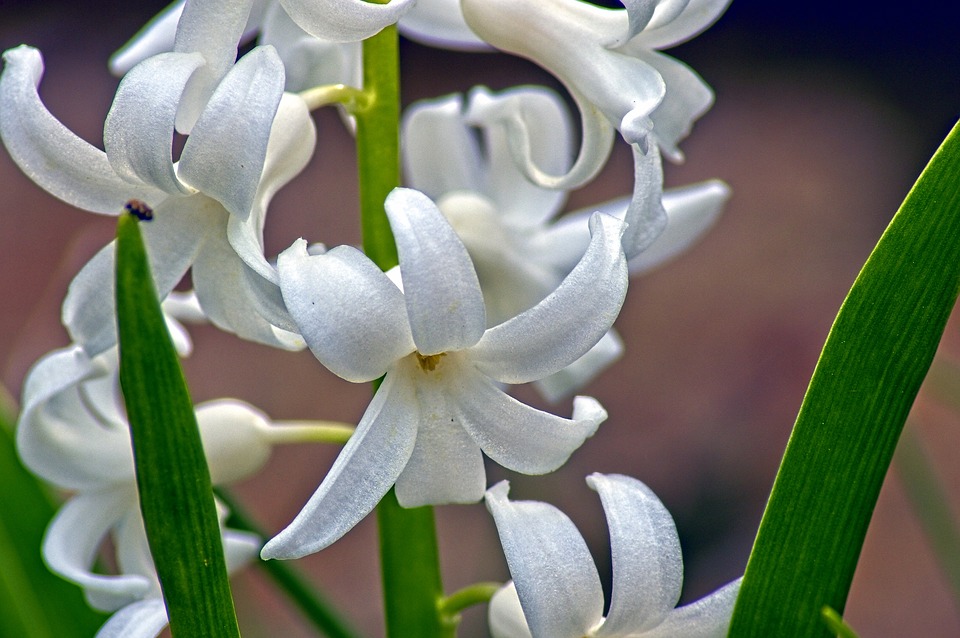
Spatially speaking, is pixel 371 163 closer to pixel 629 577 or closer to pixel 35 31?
pixel 629 577

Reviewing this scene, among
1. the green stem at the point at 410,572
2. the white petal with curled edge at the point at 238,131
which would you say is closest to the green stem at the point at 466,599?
the green stem at the point at 410,572

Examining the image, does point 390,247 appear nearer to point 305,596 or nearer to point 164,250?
point 164,250

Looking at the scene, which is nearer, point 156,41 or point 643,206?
point 643,206

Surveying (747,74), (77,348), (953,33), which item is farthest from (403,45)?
(77,348)

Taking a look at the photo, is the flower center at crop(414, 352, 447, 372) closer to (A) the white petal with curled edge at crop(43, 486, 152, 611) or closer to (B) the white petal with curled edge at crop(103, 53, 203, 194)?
(B) the white petal with curled edge at crop(103, 53, 203, 194)

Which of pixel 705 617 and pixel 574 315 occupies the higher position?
pixel 574 315

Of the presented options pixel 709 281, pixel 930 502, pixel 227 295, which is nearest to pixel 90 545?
pixel 227 295
